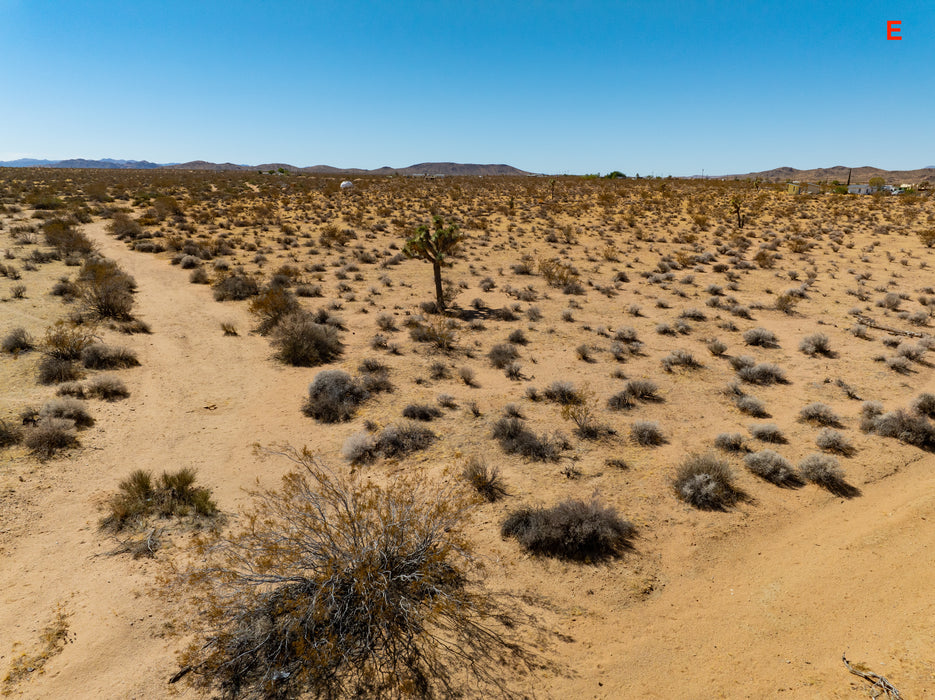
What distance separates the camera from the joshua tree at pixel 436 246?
1577 cm

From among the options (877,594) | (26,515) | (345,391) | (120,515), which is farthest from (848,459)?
(26,515)

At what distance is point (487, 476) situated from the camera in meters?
7.12

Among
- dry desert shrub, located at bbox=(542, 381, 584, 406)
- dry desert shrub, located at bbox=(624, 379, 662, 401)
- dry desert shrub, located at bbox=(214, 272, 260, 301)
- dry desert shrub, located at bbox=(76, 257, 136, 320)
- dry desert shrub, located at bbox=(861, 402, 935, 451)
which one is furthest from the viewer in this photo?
dry desert shrub, located at bbox=(214, 272, 260, 301)

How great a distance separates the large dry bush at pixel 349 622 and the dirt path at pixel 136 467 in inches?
26.2

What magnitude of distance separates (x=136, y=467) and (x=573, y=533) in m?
7.04

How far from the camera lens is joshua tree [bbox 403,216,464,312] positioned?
15.8 metres

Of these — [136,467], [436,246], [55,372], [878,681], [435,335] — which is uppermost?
[436,246]

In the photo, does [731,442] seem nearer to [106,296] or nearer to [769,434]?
[769,434]

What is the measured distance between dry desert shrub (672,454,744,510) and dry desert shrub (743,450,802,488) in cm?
54

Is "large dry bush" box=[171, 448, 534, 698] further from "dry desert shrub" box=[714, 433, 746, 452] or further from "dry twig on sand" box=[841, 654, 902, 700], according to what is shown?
"dry desert shrub" box=[714, 433, 746, 452]

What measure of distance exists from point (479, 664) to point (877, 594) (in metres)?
4.58

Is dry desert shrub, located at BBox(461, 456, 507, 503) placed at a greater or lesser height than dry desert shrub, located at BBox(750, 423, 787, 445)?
lesser

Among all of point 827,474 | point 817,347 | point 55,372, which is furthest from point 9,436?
point 817,347

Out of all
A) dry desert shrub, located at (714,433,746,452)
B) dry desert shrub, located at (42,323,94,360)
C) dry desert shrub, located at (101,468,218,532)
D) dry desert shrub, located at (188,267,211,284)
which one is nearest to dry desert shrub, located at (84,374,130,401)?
dry desert shrub, located at (42,323,94,360)
